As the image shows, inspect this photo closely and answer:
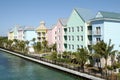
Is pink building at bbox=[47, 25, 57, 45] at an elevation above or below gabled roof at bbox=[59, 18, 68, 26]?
below

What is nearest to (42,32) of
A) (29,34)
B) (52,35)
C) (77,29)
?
(52,35)

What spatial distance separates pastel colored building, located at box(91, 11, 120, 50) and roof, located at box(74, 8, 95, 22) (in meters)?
5.74

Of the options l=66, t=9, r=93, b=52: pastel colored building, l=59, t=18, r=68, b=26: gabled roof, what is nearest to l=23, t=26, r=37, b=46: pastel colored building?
l=59, t=18, r=68, b=26: gabled roof

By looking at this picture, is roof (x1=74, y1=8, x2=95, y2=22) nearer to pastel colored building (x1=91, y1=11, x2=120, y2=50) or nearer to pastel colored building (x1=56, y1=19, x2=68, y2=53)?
pastel colored building (x1=91, y1=11, x2=120, y2=50)

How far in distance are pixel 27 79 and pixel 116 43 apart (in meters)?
20.3

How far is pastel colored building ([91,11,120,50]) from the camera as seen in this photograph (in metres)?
41.8

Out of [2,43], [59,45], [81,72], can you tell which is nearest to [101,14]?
[81,72]

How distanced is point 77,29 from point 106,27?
1134 centimetres

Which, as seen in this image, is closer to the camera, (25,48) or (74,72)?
(74,72)

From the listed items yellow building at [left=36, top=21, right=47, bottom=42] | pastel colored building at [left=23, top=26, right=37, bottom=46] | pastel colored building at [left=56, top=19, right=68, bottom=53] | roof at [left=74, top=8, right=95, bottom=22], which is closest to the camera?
roof at [left=74, top=8, right=95, bottom=22]

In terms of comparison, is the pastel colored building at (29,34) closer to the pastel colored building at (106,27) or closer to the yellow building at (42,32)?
the yellow building at (42,32)

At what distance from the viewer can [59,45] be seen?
63.0 m

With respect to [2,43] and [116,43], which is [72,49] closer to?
[116,43]

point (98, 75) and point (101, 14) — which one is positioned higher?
point (101, 14)
